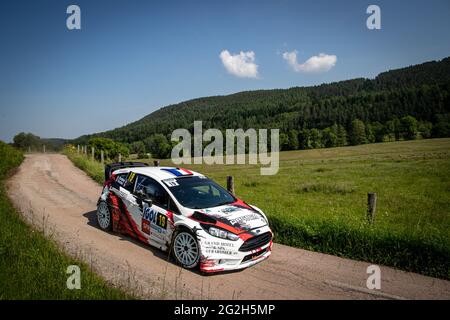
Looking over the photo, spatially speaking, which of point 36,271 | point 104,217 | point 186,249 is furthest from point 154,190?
point 36,271

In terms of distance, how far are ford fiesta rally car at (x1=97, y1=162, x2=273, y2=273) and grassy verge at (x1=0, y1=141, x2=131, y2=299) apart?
152cm

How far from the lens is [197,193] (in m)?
7.01

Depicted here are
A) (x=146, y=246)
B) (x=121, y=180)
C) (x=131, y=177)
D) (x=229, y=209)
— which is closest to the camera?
(x=229, y=209)

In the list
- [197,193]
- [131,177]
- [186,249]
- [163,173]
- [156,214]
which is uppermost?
[163,173]

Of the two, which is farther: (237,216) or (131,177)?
(131,177)

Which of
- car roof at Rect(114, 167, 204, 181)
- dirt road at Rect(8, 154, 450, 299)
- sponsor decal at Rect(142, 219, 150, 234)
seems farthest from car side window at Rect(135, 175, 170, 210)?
dirt road at Rect(8, 154, 450, 299)

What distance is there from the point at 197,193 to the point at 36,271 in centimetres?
344

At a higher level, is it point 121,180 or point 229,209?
point 121,180

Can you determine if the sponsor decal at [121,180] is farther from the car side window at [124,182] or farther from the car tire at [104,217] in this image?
the car tire at [104,217]

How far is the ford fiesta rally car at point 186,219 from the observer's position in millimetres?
5637

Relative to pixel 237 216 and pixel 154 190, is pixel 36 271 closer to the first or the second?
pixel 154 190

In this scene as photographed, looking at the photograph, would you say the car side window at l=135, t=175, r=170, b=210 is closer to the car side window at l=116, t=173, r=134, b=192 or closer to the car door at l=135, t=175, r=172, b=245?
the car door at l=135, t=175, r=172, b=245

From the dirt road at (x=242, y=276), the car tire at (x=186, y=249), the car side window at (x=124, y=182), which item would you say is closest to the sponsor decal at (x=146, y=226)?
the dirt road at (x=242, y=276)
